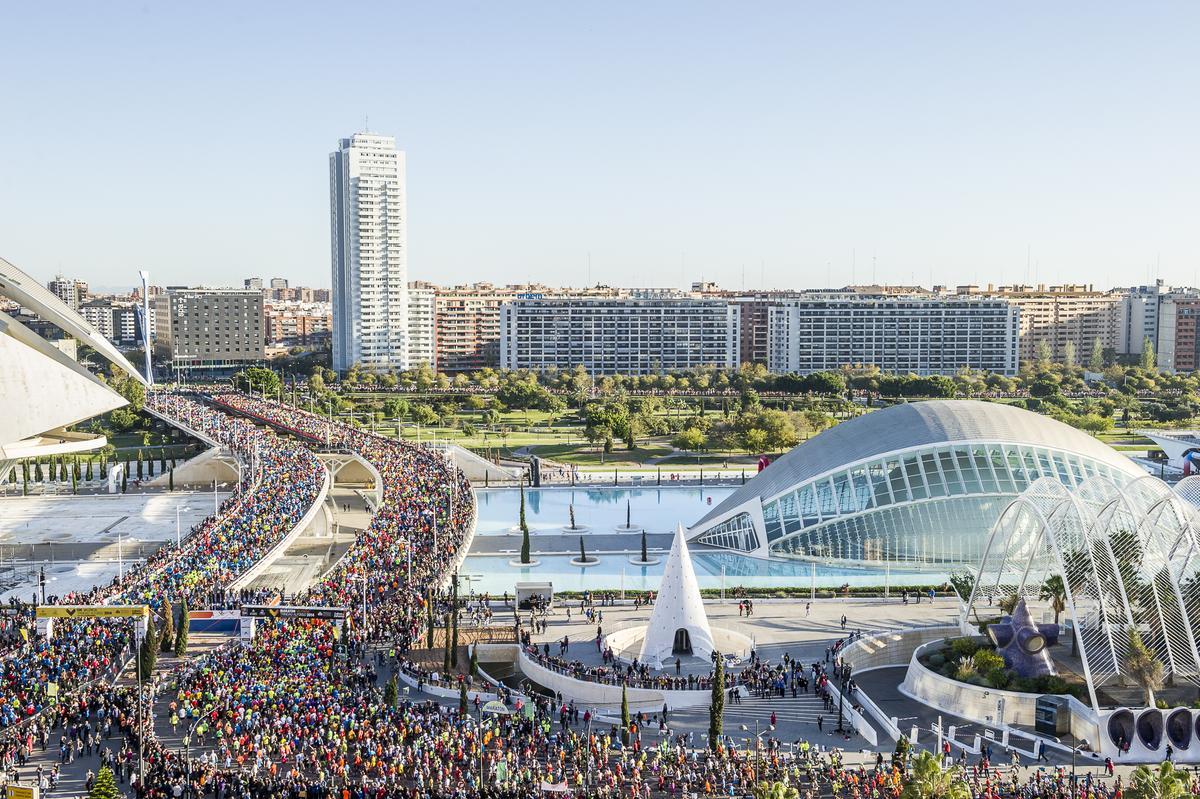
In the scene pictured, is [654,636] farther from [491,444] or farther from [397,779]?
[491,444]

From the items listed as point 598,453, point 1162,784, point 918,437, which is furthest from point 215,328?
point 1162,784

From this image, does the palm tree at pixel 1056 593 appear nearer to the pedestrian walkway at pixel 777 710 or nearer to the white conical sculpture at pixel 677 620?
the pedestrian walkway at pixel 777 710

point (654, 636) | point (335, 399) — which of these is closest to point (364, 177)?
point (335, 399)

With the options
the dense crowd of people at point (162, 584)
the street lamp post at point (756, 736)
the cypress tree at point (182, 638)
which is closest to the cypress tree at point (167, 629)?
the cypress tree at point (182, 638)

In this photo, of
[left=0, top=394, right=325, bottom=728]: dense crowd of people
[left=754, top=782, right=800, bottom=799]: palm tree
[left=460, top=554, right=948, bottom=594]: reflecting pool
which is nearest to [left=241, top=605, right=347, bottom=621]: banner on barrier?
[left=0, top=394, right=325, bottom=728]: dense crowd of people

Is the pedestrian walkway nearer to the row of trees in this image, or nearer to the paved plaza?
the row of trees
